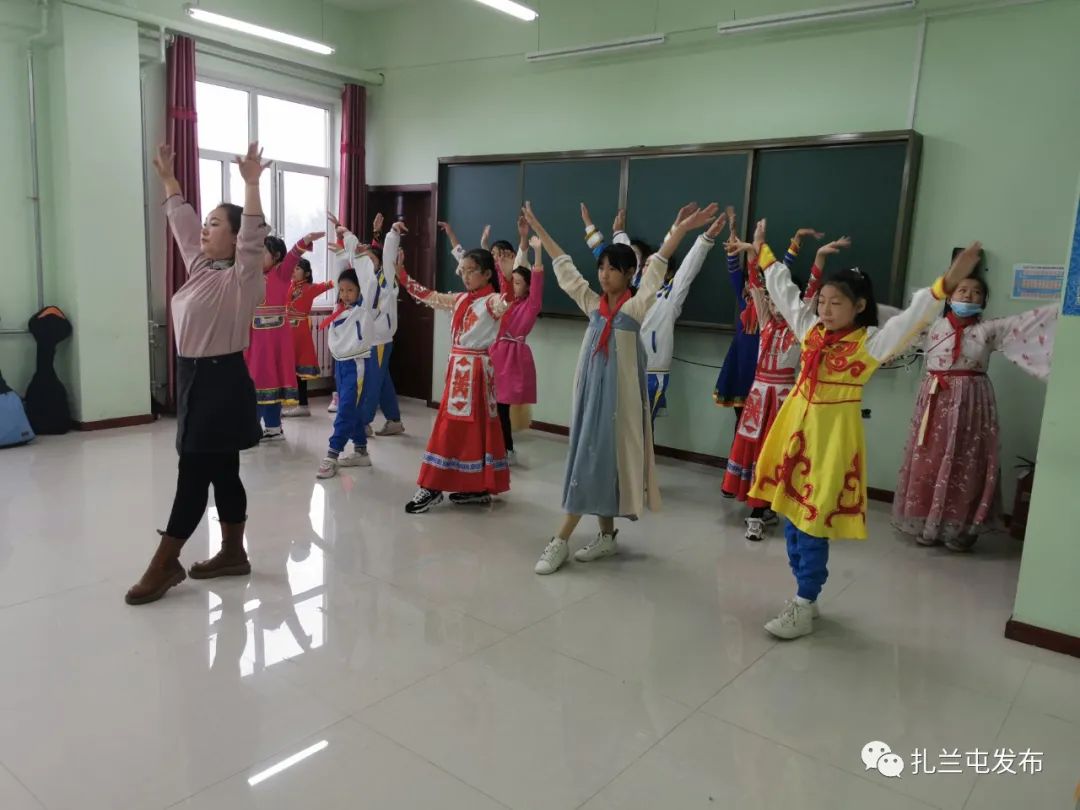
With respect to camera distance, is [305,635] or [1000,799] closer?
[1000,799]

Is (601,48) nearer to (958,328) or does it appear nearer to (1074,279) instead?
(958,328)

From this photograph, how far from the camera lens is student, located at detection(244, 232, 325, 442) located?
18.2 feet

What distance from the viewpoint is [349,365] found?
502cm

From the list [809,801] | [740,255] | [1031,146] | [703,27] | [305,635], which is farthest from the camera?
[703,27]

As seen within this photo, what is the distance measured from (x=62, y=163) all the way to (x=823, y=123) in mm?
5249

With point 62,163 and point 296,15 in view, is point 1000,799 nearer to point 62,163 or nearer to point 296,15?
point 62,163

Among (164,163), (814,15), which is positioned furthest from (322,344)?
(814,15)

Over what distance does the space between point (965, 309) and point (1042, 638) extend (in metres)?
1.74

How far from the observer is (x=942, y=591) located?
3.48m

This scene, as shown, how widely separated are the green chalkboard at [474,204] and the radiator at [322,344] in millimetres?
1375

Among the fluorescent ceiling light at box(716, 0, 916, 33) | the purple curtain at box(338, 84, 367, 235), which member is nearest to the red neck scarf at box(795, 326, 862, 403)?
the fluorescent ceiling light at box(716, 0, 916, 33)

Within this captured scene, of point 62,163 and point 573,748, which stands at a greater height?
point 62,163

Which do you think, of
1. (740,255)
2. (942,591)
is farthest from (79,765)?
(740,255)

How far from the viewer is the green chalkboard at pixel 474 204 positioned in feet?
20.9
